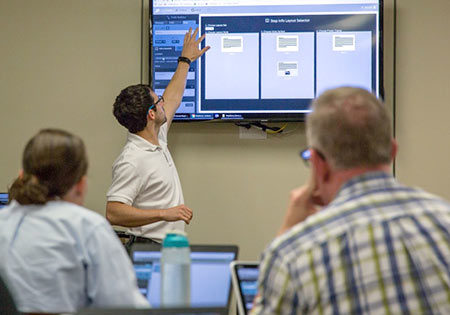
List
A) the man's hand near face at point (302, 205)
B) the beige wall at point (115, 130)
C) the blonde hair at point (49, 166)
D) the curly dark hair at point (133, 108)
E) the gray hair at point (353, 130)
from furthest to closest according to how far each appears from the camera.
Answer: the beige wall at point (115, 130) < the curly dark hair at point (133, 108) < the blonde hair at point (49, 166) < the man's hand near face at point (302, 205) < the gray hair at point (353, 130)

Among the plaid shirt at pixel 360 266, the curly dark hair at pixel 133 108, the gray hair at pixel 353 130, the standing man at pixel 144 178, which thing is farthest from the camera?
the curly dark hair at pixel 133 108


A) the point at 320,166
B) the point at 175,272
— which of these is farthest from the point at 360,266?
the point at 175,272

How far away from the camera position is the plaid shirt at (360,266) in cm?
141

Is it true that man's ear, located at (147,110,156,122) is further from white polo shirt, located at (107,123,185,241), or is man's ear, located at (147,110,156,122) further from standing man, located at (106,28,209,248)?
white polo shirt, located at (107,123,185,241)

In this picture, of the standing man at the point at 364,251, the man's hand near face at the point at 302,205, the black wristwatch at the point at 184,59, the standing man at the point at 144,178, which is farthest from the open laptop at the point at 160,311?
the black wristwatch at the point at 184,59

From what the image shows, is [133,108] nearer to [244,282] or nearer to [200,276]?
[200,276]

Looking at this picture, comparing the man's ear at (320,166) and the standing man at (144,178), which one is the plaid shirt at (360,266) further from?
the standing man at (144,178)

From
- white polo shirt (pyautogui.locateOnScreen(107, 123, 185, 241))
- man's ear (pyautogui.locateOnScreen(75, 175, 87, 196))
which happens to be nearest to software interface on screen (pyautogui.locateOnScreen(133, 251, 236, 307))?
man's ear (pyautogui.locateOnScreen(75, 175, 87, 196))

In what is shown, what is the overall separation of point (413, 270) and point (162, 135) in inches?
105

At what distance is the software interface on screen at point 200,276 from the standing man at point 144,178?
1283 millimetres

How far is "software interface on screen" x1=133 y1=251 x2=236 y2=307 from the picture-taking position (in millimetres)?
2043

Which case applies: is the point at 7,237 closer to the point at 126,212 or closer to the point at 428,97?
the point at 126,212

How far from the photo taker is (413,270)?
1.43m

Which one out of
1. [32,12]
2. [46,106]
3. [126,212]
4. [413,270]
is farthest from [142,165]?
[413,270]
